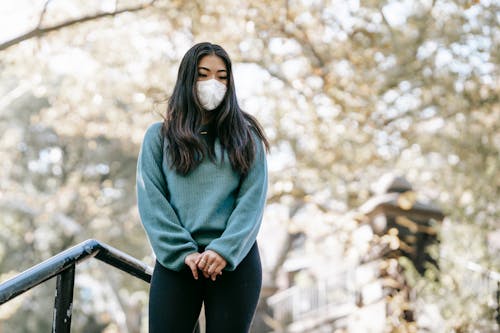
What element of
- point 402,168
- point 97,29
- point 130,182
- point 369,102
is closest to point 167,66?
point 97,29

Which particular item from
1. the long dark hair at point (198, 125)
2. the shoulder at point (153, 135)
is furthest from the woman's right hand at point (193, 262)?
the shoulder at point (153, 135)

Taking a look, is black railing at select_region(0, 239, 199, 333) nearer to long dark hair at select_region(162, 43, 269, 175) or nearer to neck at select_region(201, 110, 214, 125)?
long dark hair at select_region(162, 43, 269, 175)

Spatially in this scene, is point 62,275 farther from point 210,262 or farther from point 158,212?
point 210,262

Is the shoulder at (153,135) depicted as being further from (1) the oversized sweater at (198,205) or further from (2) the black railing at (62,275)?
(2) the black railing at (62,275)

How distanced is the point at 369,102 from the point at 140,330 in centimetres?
1137

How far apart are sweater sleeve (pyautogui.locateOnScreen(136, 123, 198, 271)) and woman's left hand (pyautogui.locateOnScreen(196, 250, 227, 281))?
0.19ft

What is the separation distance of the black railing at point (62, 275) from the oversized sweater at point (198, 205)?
225mm

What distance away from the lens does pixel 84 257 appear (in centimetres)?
231

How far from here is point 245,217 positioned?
2342 mm

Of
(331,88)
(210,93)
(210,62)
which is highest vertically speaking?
(331,88)

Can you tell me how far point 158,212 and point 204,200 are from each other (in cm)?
16

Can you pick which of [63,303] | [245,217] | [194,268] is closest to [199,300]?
[194,268]

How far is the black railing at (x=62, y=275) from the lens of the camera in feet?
6.31

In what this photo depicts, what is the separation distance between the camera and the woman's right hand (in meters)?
2.18
